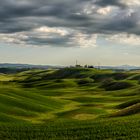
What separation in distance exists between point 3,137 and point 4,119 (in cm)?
2822

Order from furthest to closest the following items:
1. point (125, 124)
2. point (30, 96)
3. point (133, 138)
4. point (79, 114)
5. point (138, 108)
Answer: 1. point (30, 96)
2. point (79, 114)
3. point (138, 108)
4. point (125, 124)
5. point (133, 138)

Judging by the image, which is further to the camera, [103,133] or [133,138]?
[103,133]

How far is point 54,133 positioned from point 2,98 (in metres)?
50.5

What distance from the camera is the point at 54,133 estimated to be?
143ft

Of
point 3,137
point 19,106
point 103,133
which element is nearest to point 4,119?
point 19,106

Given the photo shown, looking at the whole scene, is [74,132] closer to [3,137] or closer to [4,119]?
[3,137]

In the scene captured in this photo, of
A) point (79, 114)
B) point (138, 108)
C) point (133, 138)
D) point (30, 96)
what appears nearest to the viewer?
point (133, 138)

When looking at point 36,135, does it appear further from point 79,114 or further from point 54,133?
point 79,114

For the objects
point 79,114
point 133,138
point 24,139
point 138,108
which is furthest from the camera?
point 79,114

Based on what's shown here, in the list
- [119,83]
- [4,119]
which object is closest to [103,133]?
[4,119]

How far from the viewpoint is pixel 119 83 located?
196 metres

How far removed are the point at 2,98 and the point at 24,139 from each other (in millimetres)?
52126

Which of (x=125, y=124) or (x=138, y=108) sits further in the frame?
(x=138, y=108)

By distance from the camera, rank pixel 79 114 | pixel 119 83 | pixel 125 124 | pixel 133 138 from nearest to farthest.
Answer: pixel 133 138
pixel 125 124
pixel 79 114
pixel 119 83
